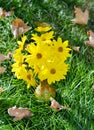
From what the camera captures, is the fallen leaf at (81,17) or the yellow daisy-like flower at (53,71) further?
the fallen leaf at (81,17)

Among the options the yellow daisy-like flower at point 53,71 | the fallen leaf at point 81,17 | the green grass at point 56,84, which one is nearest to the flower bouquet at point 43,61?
the yellow daisy-like flower at point 53,71

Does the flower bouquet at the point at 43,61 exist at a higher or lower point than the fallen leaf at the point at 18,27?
lower

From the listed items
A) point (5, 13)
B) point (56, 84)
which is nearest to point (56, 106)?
point (56, 84)

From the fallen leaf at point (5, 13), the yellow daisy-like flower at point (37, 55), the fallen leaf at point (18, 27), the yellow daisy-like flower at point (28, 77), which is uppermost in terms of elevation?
the fallen leaf at point (5, 13)

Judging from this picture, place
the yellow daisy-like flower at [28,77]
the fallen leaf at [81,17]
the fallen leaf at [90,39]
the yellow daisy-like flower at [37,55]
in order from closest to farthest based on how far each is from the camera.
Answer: the yellow daisy-like flower at [37,55] < the yellow daisy-like flower at [28,77] < the fallen leaf at [90,39] < the fallen leaf at [81,17]

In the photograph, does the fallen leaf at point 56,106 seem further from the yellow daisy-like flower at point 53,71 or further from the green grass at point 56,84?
the yellow daisy-like flower at point 53,71

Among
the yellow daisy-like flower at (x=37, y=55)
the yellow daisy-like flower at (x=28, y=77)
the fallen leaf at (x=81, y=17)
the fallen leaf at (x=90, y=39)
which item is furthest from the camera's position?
the fallen leaf at (x=81, y=17)

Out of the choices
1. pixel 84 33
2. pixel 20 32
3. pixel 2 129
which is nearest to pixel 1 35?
pixel 20 32

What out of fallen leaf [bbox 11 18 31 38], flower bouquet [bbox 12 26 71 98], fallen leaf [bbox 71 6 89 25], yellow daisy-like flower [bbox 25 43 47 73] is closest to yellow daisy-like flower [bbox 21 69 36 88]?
flower bouquet [bbox 12 26 71 98]
